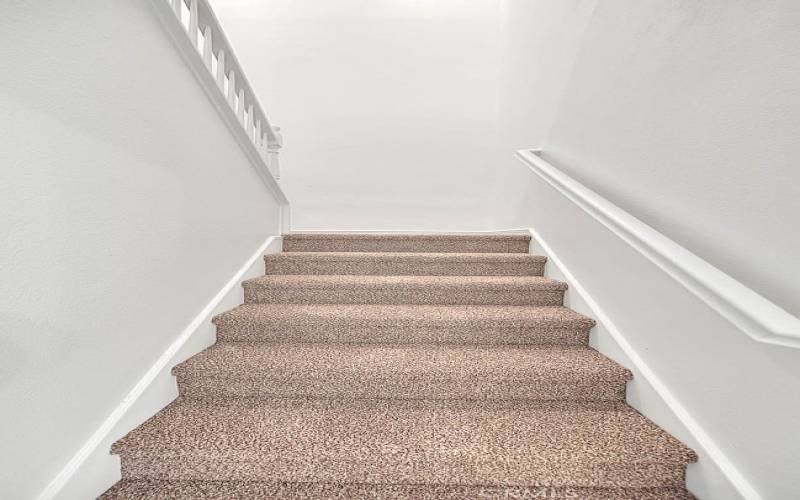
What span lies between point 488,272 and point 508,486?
3.86 feet

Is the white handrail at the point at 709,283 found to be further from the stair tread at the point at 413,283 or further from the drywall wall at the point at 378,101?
the drywall wall at the point at 378,101

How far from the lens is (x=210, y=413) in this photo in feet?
3.58

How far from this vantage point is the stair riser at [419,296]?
64.9 inches

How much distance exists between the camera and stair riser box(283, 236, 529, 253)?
7.06ft

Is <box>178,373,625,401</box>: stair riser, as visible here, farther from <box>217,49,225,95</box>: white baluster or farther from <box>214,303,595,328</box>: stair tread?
<box>217,49,225,95</box>: white baluster

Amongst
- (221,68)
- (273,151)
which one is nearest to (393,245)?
(273,151)

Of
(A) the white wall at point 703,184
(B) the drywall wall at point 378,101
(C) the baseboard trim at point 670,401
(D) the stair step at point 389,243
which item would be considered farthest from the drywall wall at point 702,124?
(B) the drywall wall at point 378,101

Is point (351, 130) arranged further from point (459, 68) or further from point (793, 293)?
point (793, 293)

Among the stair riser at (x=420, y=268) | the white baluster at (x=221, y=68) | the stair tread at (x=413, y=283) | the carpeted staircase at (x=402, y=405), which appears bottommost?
the carpeted staircase at (x=402, y=405)

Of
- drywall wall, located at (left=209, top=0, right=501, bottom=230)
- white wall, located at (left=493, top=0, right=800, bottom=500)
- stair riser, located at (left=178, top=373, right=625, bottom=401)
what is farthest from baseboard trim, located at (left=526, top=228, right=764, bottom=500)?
drywall wall, located at (left=209, top=0, right=501, bottom=230)

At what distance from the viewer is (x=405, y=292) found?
1.66m

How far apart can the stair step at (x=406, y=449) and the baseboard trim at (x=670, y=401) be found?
55mm

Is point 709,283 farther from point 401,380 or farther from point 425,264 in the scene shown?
point 425,264

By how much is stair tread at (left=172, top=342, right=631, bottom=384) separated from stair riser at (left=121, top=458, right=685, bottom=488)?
28 centimetres
